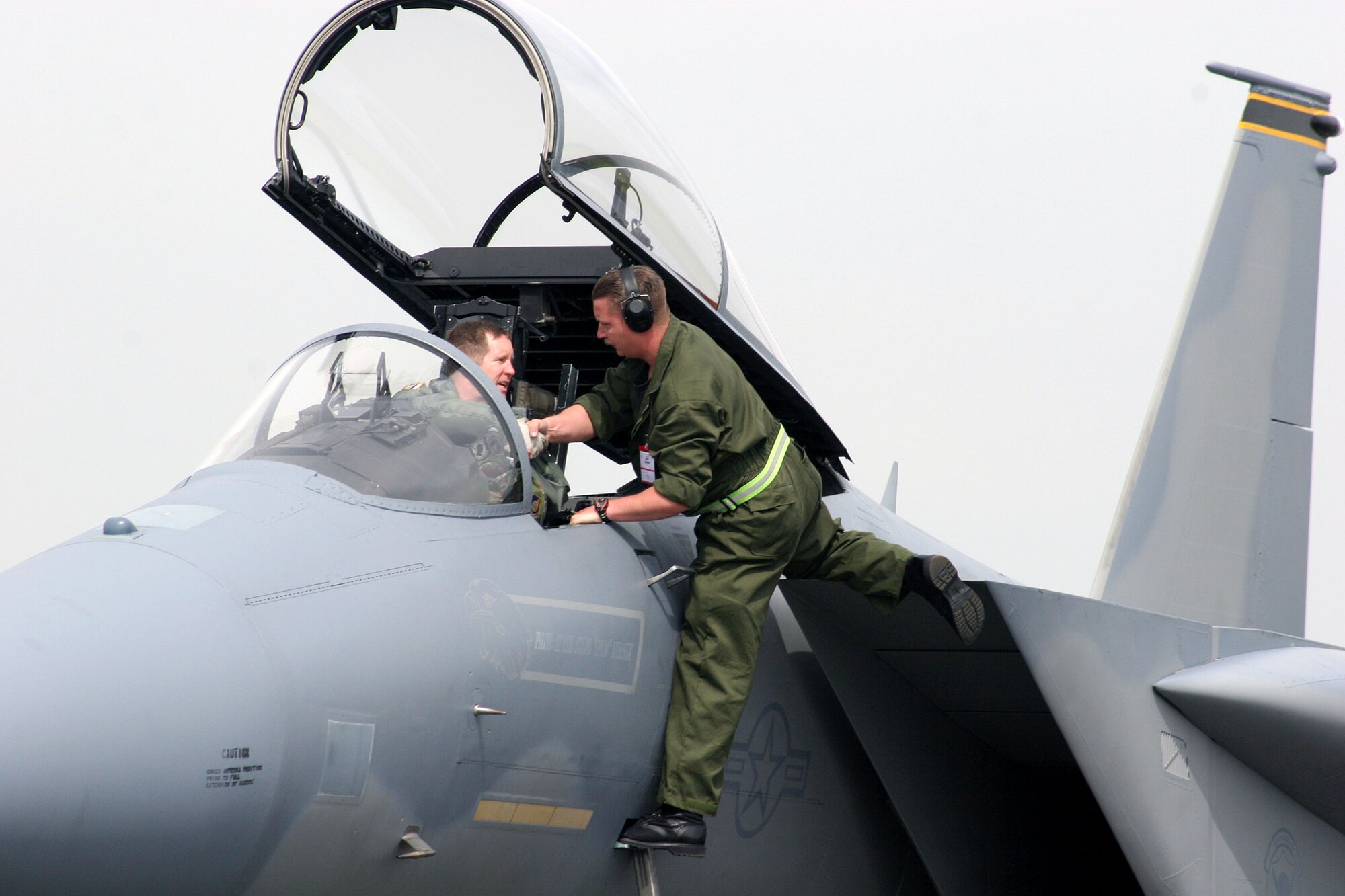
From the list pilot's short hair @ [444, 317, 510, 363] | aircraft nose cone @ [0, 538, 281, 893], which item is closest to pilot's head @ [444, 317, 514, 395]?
pilot's short hair @ [444, 317, 510, 363]

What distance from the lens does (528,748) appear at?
3.46 m

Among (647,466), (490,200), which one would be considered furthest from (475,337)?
(490,200)

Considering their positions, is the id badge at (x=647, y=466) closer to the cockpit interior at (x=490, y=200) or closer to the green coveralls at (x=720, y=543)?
the green coveralls at (x=720, y=543)

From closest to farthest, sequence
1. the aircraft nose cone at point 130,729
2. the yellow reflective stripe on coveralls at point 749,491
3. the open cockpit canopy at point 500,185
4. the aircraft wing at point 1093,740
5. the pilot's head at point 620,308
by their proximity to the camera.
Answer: the aircraft nose cone at point 130,729, the yellow reflective stripe on coveralls at point 749,491, the pilot's head at point 620,308, the aircraft wing at point 1093,740, the open cockpit canopy at point 500,185

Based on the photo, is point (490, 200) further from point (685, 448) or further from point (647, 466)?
point (685, 448)

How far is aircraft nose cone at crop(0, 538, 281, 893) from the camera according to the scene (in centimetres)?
244

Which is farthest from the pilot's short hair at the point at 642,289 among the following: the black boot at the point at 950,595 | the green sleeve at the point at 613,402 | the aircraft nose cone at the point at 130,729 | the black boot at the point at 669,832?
the aircraft nose cone at the point at 130,729

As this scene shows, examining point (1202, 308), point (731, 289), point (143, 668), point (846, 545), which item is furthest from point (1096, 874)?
point (143, 668)

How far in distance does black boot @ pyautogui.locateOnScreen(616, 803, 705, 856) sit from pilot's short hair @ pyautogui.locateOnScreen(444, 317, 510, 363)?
165cm

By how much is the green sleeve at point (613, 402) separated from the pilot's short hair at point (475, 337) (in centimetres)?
37

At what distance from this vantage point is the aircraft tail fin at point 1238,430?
24.7 ft

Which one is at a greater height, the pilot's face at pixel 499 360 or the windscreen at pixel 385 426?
the pilot's face at pixel 499 360

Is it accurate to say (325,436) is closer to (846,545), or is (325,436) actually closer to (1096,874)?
(846,545)

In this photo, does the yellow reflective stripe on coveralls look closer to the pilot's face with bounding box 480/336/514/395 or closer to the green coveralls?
the green coveralls
